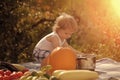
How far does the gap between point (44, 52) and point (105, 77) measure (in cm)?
111

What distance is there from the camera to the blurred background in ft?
19.7

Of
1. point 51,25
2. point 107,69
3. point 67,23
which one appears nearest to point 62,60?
point 107,69

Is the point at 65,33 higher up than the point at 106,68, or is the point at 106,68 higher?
the point at 65,33

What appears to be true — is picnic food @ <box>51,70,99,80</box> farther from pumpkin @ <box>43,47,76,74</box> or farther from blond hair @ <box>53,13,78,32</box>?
blond hair @ <box>53,13,78,32</box>

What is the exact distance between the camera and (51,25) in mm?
6391

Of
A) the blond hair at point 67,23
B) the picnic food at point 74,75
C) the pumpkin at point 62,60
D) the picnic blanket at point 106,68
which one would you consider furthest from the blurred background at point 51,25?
the picnic food at point 74,75

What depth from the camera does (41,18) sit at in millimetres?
6430

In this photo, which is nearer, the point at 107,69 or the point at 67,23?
the point at 107,69

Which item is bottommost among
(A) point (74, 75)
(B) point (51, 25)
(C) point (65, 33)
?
(A) point (74, 75)

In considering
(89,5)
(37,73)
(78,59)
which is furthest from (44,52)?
(89,5)

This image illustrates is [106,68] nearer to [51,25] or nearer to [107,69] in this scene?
[107,69]

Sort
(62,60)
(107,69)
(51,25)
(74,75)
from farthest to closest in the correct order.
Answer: (51,25)
(107,69)
(62,60)
(74,75)

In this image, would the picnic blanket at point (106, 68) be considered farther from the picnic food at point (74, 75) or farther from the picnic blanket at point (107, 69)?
the picnic food at point (74, 75)

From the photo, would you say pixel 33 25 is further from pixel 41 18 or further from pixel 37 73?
pixel 37 73
